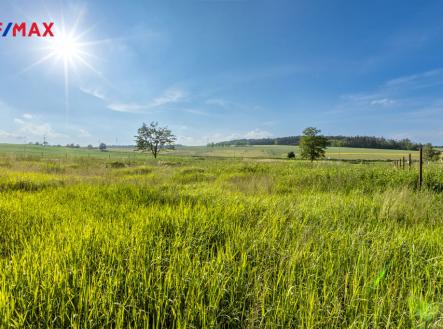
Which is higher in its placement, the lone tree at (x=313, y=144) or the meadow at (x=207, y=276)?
the lone tree at (x=313, y=144)

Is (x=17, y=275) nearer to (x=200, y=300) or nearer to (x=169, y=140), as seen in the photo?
(x=200, y=300)

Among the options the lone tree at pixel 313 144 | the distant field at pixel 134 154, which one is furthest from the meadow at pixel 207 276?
the lone tree at pixel 313 144

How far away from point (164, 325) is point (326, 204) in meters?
5.07

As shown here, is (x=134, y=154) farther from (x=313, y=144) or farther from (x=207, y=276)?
(x=207, y=276)

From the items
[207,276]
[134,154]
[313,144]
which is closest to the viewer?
[207,276]

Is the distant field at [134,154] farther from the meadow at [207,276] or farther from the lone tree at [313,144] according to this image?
the meadow at [207,276]

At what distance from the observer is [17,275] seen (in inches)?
79.0

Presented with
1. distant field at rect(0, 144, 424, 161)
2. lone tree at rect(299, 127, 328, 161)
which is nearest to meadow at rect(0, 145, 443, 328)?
distant field at rect(0, 144, 424, 161)

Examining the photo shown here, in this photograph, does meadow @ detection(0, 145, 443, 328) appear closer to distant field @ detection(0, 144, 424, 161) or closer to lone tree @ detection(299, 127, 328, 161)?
distant field @ detection(0, 144, 424, 161)

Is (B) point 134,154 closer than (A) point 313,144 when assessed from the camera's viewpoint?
No

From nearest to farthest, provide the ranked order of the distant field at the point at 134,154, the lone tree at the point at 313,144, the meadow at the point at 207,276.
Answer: the meadow at the point at 207,276 → the lone tree at the point at 313,144 → the distant field at the point at 134,154

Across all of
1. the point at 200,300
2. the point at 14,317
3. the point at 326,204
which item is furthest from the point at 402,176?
the point at 14,317

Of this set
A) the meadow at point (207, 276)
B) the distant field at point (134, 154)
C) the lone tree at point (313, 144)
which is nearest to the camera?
the meadow at point (207, 276)

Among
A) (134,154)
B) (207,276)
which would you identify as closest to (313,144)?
(207,276)
